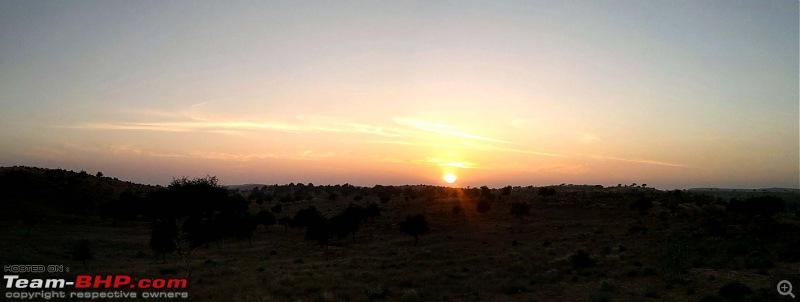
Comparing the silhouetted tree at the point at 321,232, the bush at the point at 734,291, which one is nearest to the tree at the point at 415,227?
the silhouetted tree at the point at 321,232

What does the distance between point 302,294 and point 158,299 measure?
9627 millimetres

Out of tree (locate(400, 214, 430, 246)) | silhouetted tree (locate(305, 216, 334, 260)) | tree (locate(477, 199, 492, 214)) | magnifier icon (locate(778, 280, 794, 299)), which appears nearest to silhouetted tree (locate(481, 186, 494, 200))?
tree (locate(477, 199, 492, 214))

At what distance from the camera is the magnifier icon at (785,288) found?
936 inches

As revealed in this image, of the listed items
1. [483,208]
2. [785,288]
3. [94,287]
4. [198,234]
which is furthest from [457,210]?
[94,287]

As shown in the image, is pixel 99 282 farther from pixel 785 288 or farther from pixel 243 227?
pixel 243 227

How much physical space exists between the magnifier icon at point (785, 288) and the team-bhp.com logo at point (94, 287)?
38422 mm

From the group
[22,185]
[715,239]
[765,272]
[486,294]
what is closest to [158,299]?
[486,294]

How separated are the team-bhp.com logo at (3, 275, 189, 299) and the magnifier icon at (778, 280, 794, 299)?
126ft

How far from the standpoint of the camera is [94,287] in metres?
29.7

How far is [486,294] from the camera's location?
31.0 metres

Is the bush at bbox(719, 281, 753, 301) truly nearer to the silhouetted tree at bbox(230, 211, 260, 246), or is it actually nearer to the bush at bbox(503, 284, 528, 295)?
the bush at bbox(503, 284, 528, 295)

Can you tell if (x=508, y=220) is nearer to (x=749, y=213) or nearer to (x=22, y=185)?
(x=749, y=213)

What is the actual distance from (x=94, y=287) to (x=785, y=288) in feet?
152

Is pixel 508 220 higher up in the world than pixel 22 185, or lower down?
lower down
